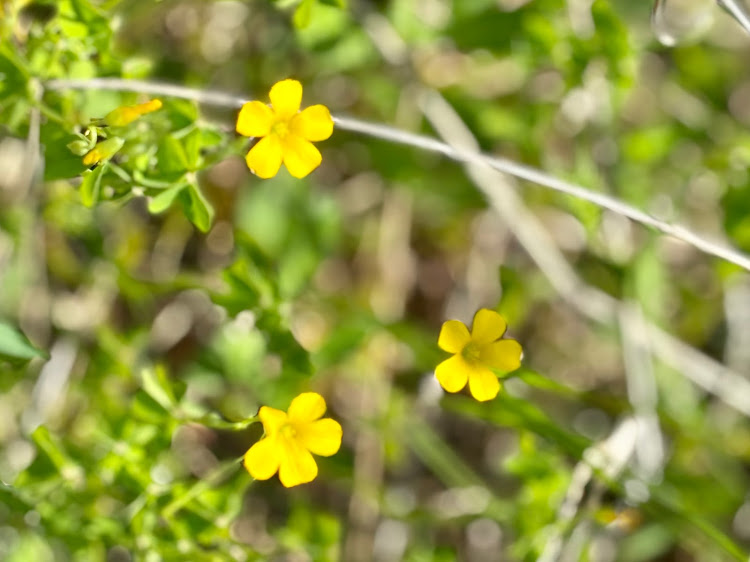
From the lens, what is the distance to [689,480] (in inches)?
88.0

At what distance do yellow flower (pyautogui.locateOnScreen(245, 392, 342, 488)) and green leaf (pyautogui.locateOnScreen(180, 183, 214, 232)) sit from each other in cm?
37

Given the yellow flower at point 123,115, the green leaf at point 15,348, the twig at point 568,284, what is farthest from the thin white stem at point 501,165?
the twig at point 568,284

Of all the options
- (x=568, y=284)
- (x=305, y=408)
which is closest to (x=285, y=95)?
(x=305, y=408)

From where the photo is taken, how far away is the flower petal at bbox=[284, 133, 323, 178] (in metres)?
1.36

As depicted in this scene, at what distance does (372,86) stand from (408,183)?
0.31 metres

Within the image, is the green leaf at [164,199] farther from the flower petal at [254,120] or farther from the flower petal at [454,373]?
the flower petal at [454,373]

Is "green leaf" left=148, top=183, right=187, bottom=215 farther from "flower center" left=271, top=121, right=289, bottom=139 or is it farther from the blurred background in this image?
"flower center" left=271, top=121, right=289, bottom=139

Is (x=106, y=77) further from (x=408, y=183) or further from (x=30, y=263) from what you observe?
(x=408, y=183)

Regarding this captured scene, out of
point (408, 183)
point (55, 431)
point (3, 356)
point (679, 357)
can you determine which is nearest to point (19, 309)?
point (55, 431)

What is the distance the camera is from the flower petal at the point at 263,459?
1304 millimetres

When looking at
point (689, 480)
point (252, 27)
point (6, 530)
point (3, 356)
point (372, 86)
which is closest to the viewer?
point (3, 356)

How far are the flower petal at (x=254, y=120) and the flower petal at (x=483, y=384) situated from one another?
546mm

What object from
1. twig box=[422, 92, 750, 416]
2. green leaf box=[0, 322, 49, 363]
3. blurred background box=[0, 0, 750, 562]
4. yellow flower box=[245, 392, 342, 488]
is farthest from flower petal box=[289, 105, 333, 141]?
twig box=[422, 92, 750, 416]

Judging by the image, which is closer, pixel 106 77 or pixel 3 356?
pixel 3 356
